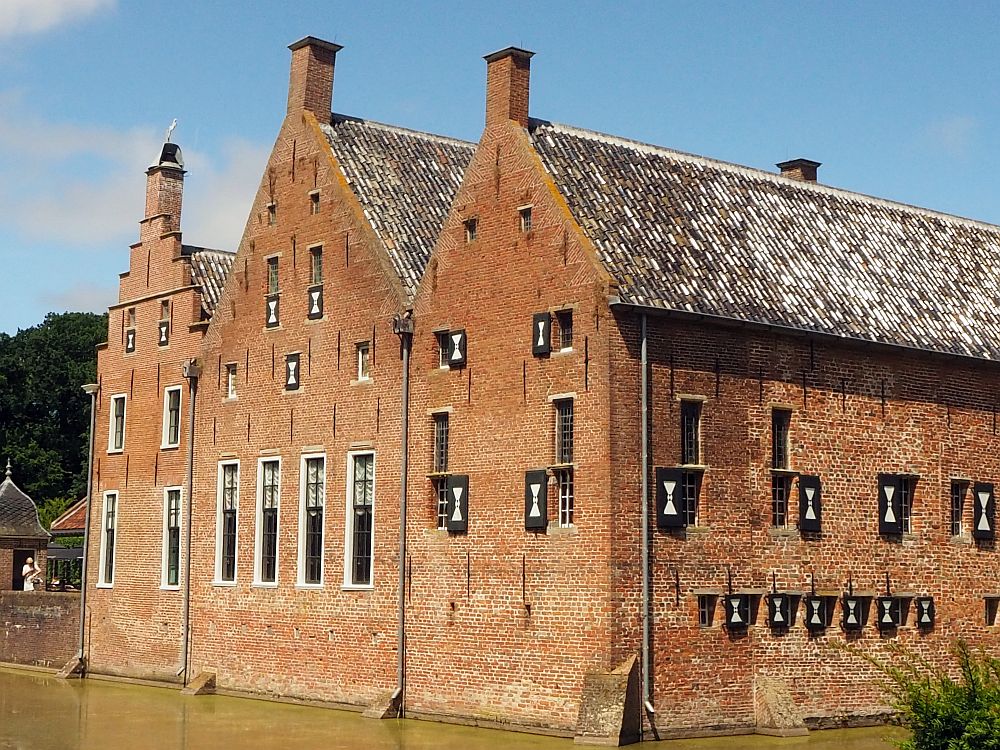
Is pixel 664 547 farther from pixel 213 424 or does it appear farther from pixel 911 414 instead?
pixel 213 424

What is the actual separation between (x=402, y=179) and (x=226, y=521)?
29.8ft

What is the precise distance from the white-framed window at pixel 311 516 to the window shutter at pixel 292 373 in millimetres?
1687

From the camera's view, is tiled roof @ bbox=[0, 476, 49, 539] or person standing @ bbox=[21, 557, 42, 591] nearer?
person standing @ bbox=[21, 557, 42, 591]

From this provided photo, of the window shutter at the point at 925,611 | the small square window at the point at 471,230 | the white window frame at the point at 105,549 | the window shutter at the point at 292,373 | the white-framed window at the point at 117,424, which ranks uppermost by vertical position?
the small square window at the point at 471,230

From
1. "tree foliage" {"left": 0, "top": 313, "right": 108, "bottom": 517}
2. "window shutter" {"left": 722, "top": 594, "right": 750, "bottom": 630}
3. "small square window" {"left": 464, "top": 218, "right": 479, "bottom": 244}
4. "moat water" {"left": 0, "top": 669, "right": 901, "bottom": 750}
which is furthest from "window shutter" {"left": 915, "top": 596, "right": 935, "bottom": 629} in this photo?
"tree foliage" {"left": 0, "top": 313, "right": 108, "bottom": 517}

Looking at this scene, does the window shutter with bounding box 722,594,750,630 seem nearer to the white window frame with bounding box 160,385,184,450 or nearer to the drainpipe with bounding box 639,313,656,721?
the drainpipe with bounding box 639,313,656,721

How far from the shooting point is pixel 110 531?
41.1 m

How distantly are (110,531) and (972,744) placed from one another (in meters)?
29.0

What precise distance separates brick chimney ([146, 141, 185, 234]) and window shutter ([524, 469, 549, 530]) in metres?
17.5

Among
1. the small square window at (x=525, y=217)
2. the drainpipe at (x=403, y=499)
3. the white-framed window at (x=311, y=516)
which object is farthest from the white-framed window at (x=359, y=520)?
the small square window at (x=525, y=217)

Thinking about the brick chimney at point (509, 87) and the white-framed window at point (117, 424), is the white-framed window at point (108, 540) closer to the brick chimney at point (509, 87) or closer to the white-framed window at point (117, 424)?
the white-framed window at point (117, 424)

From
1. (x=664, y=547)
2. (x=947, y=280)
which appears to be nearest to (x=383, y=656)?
(x=664, y=547)

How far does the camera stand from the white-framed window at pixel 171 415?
1533 inches

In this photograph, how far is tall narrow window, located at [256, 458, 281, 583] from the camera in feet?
112
